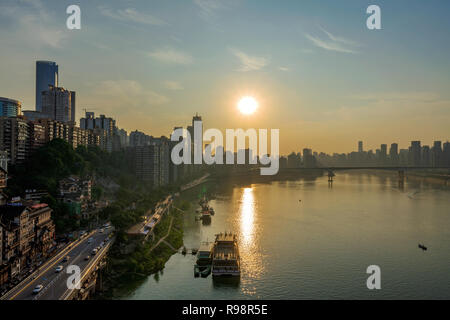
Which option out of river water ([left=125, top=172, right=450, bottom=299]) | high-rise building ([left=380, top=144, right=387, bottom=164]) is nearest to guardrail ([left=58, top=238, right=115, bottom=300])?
river water ([left=125, top=172, right=450, bottom=299])

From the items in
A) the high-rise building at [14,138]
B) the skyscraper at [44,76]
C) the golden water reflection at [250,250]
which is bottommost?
the golden water reflection at [250,250]

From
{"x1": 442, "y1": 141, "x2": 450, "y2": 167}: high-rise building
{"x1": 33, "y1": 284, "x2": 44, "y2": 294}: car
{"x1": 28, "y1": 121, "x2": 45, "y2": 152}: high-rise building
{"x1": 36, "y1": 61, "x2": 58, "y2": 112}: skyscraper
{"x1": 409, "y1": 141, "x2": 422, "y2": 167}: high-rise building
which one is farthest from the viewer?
{"x1": 409, "y1": 141, "x2": 422, "y2": 167}: high-rise building

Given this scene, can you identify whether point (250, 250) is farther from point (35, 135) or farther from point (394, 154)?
point (394, 154)

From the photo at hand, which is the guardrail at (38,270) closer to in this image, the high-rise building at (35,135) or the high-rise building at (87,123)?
the high-rise building at (35,135)

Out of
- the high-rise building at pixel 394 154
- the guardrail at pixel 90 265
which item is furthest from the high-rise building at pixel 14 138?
the high-rise building at pixel 394 154

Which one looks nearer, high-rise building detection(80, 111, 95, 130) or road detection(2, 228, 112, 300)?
road detection(2, 228, 112, 300)

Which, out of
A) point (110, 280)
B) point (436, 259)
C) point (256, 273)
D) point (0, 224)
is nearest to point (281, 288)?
point (256, 273)

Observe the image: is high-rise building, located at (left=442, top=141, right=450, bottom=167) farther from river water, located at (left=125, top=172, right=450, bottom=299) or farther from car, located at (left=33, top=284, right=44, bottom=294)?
car, located at (left=33, top=284, right=44, bottom=294)
